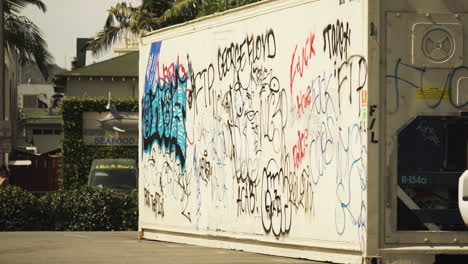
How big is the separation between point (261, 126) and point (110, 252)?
104 inches

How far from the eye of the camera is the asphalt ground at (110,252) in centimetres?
1323

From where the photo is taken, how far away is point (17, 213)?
70.7ft

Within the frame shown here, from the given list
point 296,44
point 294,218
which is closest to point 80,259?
point 294,218

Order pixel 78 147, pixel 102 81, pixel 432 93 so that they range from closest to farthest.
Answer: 1. pixel 432 93
2. pixel 78 147
3. pixel 102 81

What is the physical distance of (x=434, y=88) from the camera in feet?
37.8

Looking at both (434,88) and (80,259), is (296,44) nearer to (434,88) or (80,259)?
(434,88)

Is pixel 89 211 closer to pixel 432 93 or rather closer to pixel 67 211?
pixel 67 211

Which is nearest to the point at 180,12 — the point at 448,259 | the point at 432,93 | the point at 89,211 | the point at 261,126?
the point at 89,211

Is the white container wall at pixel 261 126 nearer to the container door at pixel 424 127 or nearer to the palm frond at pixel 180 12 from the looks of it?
the container door at pixel 424 127

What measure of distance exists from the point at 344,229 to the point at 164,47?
5.67 meters

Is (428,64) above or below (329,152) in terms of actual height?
above

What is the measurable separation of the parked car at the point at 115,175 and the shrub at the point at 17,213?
30.3ft

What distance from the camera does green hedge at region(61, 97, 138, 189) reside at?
131ft

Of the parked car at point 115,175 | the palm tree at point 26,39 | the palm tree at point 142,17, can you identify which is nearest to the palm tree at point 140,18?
the palm tree at point 142,17
